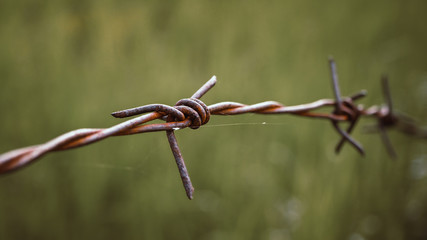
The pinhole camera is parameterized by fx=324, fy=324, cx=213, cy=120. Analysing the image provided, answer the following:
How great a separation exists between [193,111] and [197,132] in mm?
1394

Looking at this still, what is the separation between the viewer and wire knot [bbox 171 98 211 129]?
58 centimetres

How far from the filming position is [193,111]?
58 cm

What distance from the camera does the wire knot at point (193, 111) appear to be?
0.58 meters

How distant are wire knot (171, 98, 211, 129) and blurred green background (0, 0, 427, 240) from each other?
3.48ft

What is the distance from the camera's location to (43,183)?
5.28 ft

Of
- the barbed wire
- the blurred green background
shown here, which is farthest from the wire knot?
the blurred green background

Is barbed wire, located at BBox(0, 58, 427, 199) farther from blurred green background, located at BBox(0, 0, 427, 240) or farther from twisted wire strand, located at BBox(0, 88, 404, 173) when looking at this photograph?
blurred green background, located at BBox(0, 0, 427, 240)

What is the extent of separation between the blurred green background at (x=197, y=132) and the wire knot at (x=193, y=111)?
106cm

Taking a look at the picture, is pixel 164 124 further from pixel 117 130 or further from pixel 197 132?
pixel 197 132

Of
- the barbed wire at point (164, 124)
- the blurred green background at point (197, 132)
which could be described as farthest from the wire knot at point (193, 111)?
the blurred green background at point (197, 132)

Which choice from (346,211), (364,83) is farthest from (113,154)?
(364,83)

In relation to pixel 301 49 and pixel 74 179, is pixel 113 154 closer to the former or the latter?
pixel 74 179

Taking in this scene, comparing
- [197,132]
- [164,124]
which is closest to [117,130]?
[164,124]

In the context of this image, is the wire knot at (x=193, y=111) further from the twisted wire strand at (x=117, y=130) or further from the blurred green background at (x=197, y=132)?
the blurred green background at (x=197, y=132)
